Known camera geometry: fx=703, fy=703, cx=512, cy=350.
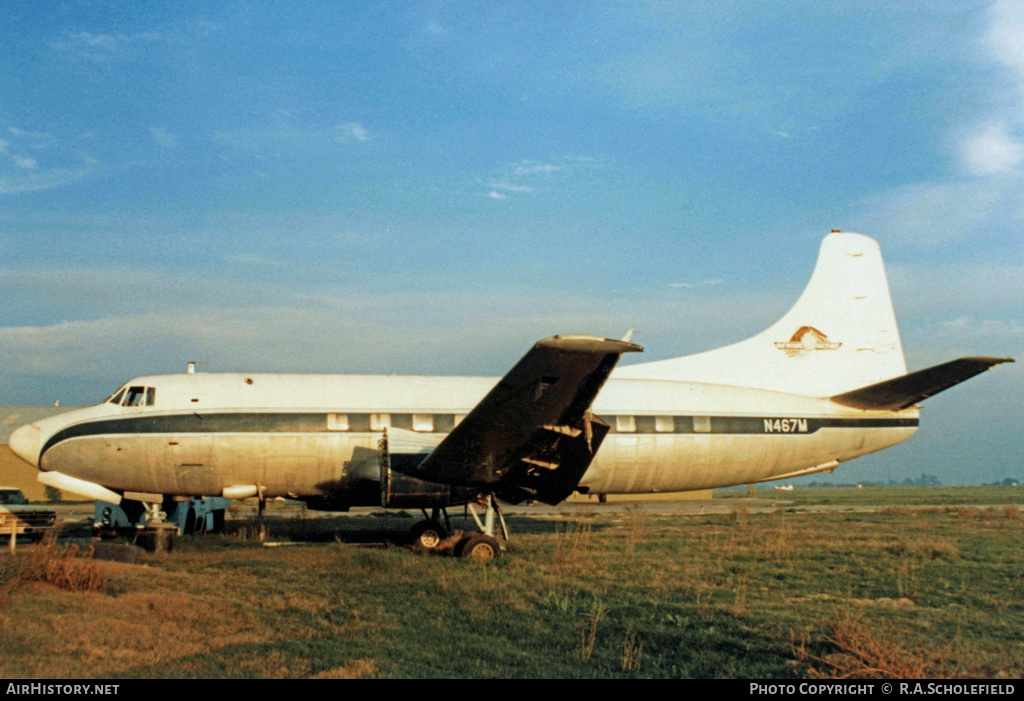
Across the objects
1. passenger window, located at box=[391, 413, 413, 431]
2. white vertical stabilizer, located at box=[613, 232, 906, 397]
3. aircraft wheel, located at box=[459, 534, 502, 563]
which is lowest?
aircraft wheel, located at box=[459, 534, 502, 563]

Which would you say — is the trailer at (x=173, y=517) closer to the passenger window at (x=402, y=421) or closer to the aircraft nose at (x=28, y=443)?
the aircraft nose at (x=28, y=443)

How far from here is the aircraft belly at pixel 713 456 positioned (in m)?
16.2

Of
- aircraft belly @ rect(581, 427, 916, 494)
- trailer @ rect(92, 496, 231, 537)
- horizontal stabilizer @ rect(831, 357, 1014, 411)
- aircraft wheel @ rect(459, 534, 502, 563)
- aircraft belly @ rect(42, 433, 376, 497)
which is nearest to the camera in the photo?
aircraft wheel @ rect(459, 534, 502, 563)

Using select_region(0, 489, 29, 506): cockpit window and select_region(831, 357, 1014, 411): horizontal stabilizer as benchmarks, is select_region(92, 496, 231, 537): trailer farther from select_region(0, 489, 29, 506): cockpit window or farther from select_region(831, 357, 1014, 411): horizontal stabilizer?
select_region(831, 357, 1014, 411): horizontal stabilizer

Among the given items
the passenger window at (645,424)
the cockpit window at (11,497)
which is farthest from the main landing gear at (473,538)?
the cockpit window at (11,497)

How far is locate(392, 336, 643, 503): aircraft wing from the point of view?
10695 millimetres

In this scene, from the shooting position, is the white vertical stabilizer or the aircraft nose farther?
the white vertical stabilizer

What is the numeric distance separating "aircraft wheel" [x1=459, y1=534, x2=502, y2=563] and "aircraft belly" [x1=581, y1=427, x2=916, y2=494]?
3.04 metres

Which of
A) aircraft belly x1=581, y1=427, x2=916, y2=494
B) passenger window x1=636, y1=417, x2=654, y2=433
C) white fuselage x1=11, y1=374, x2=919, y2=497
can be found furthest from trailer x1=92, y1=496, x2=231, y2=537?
passenger window x1=636, y1=417, x2=654, y2=433

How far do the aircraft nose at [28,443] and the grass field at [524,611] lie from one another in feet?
12.4

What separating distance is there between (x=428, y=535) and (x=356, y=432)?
9.10 ft
